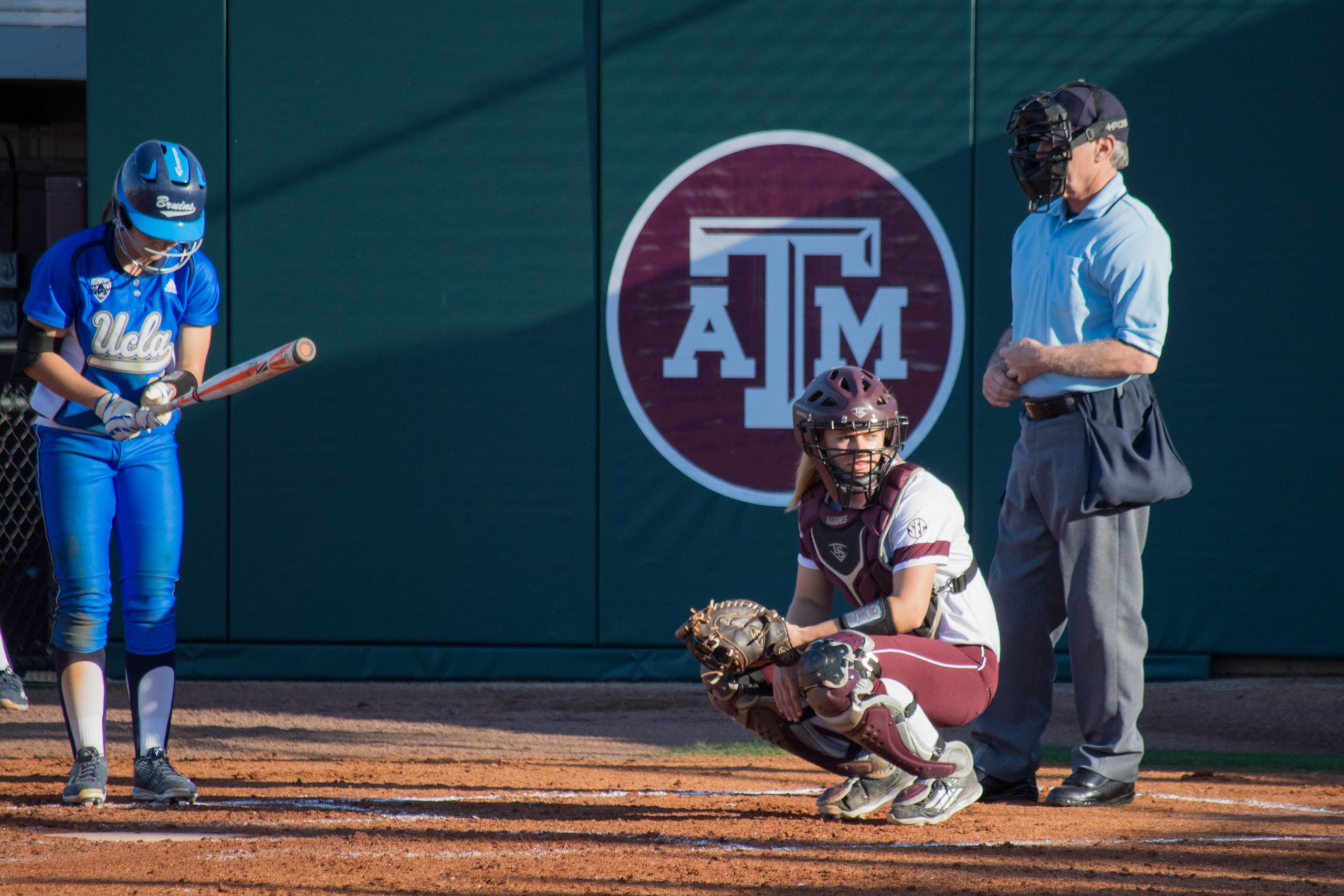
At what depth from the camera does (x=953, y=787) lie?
3352mm

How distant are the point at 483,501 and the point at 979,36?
310 cm

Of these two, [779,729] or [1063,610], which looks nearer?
[779,729]

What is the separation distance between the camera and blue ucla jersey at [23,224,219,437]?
3611mm

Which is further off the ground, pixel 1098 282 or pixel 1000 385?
pixel 1098 282

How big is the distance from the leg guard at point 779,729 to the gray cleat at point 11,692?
8.50 ft

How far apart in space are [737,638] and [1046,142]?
5.40ft

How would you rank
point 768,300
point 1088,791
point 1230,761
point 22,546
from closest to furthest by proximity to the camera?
1. point 1088,791
2. point 1230,761
3. point 768,300
4. point 22,546

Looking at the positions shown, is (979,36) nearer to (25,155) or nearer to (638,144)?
(638,144)

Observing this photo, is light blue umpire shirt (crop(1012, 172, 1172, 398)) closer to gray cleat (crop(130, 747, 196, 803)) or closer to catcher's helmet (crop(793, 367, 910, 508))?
catcher's helmet (crop(793, 367, 910, 508))

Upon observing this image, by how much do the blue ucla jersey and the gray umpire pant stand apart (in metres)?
2.53

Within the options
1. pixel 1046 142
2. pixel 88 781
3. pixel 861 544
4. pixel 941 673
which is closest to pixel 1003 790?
pixel 941 673

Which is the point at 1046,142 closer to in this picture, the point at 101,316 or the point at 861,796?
the point at 861,796

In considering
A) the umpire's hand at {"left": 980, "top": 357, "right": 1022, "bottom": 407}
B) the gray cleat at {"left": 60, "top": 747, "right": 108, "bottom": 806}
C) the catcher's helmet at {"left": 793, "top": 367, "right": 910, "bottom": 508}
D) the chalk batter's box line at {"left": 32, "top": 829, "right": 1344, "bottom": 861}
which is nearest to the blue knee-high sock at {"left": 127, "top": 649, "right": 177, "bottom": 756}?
the gray cleat at {"left": 60, "top": 747, "right": 108, "bottom": 806}

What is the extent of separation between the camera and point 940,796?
3334mm
